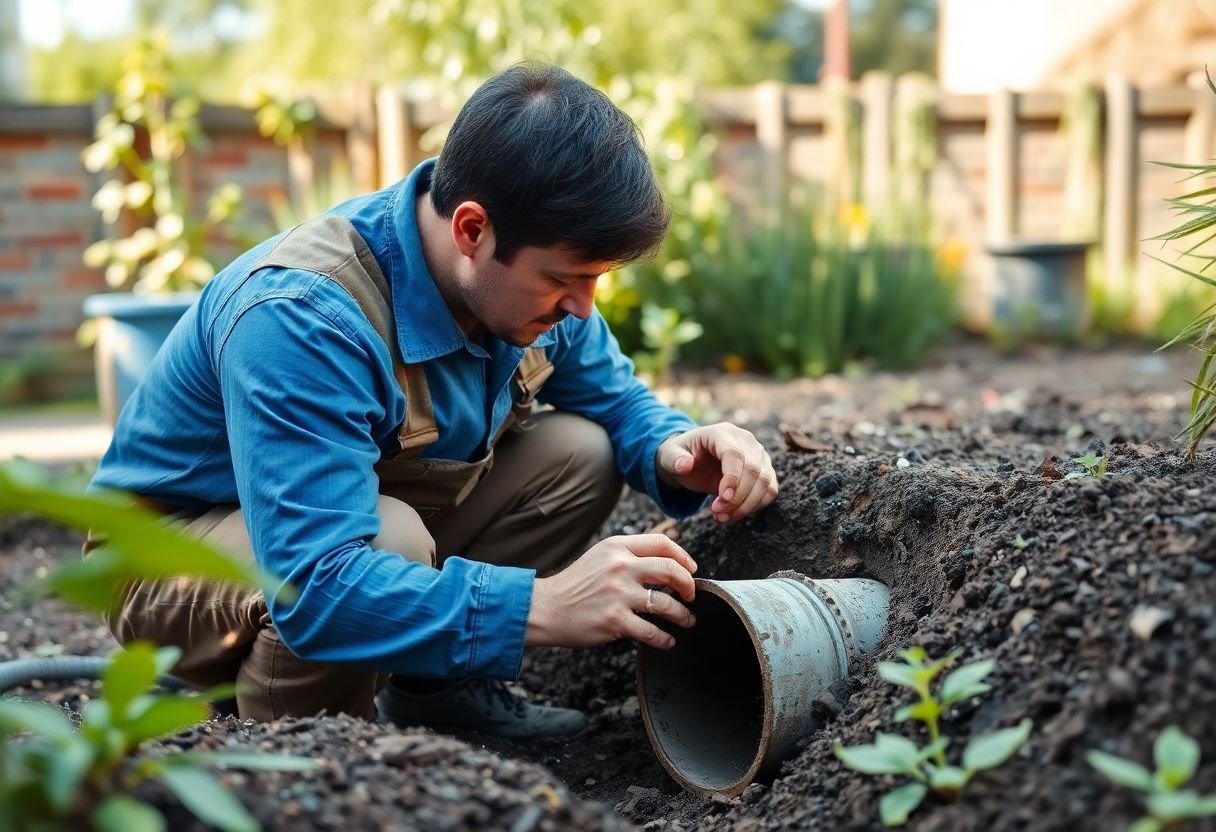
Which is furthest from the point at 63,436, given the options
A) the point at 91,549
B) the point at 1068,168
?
the point at 1068,168

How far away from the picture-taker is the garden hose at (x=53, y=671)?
2506mm

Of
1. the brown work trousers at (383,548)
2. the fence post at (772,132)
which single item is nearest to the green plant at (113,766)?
the brown work trousers at (383,548)

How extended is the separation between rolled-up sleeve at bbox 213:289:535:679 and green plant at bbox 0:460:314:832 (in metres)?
0.54

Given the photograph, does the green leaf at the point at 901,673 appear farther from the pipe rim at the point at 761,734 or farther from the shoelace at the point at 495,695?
the shoelace at the point at 495,695

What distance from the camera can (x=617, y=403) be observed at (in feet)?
9.16

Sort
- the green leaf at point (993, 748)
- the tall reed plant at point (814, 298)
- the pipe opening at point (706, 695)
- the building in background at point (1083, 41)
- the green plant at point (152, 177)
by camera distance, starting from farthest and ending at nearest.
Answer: the building in background at point (1083, 41)
the green plant at point (152, 177)
the tall reed plant at point (814, 298)
the pipe opening at point (706, 695)
the green leaf at point (993, 748)

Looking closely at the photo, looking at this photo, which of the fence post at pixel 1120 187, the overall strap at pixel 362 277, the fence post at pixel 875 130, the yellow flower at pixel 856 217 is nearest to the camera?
the overall strap at pixel 362 277

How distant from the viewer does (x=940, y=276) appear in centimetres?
664

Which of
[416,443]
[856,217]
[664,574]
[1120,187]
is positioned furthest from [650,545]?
[1120,187]

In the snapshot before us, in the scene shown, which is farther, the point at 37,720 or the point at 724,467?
the point at 724,467

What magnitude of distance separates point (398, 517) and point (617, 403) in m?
0.81

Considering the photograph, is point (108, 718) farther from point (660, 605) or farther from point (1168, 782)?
point (1168, 782)

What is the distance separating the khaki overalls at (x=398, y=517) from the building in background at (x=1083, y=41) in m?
7.38

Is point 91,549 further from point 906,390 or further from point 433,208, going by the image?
point 906,390
